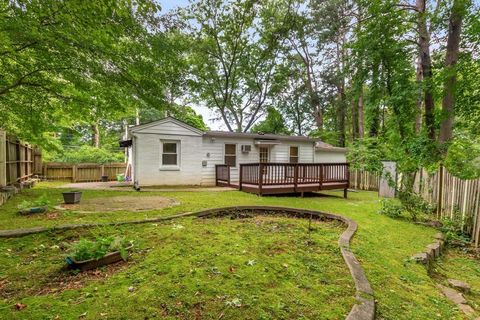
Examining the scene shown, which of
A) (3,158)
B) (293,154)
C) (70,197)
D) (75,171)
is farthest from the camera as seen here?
(75,171)

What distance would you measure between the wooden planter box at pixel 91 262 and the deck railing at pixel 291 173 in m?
6.31

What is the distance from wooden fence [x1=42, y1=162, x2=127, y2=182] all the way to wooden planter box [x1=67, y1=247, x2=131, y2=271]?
13645 mm

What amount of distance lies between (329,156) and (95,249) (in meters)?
15.6

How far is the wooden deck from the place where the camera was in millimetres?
9109

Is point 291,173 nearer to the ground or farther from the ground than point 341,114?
nearer to the ground

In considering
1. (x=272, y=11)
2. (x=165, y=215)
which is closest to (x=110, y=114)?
(x=165, y=215)

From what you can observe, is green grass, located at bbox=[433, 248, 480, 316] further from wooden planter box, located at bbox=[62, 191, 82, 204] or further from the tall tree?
the tall tree

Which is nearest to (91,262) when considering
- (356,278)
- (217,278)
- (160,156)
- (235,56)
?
(217,278)

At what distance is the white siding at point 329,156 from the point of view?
1575 cm

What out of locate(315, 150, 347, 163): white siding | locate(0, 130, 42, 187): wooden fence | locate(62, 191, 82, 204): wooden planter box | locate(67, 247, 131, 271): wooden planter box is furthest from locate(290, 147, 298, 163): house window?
locate(67, 247, 131, 271): wooden planter box

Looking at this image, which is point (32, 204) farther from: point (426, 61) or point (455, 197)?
point (426, 61)

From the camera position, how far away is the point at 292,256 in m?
3.26

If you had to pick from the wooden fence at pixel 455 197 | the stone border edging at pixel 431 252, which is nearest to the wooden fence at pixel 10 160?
the stone border edging at pixel 431 252

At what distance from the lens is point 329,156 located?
16.5 metres
